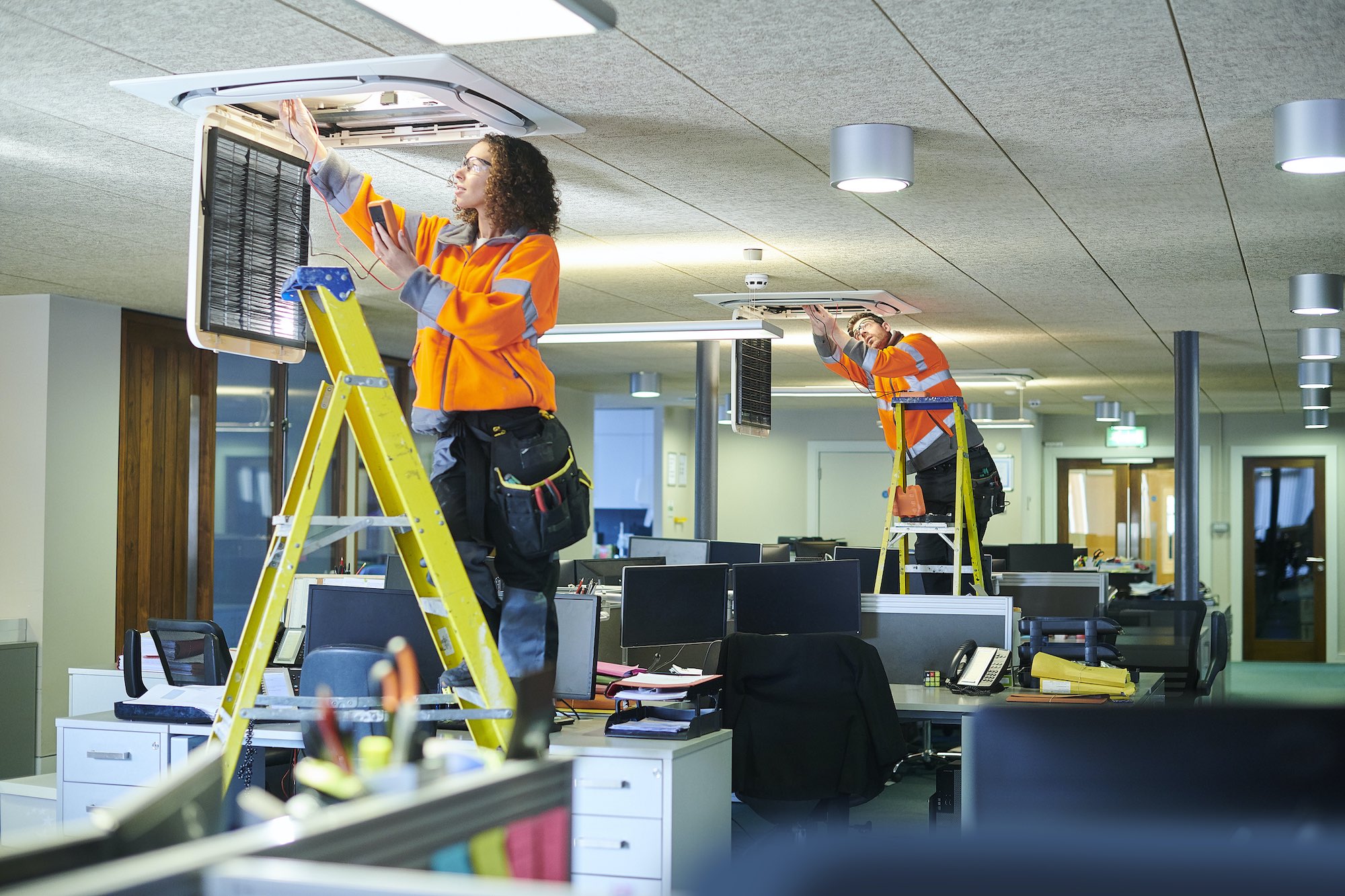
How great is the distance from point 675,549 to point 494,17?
5.12 metres

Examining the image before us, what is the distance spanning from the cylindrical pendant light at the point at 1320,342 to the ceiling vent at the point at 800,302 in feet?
8.76

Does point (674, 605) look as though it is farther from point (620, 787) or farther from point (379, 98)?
point (379, 98)

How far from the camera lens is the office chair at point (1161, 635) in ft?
23.5

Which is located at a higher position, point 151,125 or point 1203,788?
point 151,125

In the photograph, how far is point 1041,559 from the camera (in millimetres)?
9758

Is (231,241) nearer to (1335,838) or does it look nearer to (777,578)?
(777,578)

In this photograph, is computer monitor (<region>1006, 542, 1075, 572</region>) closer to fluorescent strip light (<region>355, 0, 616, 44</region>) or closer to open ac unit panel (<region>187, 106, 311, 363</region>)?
open ac unit panel (<region>187, 106, 311, 363</region>)

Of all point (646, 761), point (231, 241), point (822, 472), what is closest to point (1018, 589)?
point (646, 761)

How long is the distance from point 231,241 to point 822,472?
12970 millimetres

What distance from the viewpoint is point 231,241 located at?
371 cm

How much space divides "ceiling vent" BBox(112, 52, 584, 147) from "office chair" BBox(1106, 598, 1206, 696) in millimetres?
4705

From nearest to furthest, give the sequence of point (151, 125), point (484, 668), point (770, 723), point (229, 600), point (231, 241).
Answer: point (484, 668), point (231, 241), point (151, 125), point (770, 723), point (229, 600)

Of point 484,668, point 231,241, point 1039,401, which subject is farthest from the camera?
point 1039,401

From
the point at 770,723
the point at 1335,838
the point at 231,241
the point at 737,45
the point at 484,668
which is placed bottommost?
the point at 770,723
